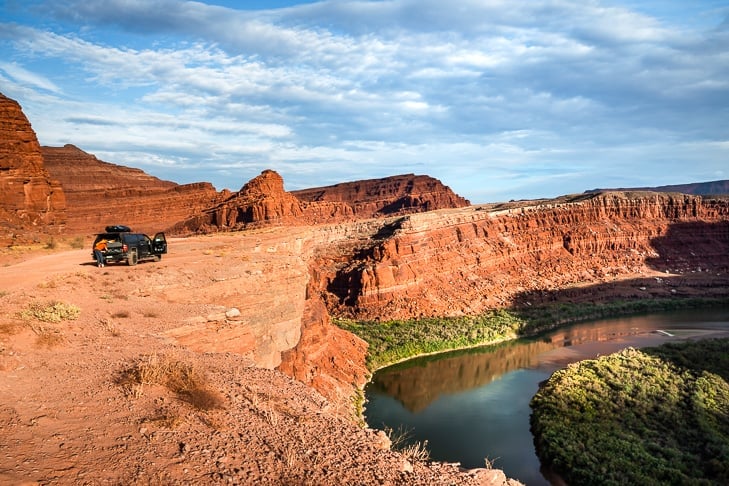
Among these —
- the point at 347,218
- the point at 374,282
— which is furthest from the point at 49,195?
the point at 347,218

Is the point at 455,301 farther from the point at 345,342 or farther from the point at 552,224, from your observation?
the point at 552,224

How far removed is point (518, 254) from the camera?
199 feet

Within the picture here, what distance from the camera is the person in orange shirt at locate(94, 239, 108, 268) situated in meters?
18.9

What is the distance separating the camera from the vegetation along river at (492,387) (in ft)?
79.6

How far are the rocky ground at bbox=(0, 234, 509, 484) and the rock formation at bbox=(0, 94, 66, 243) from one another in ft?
75.3

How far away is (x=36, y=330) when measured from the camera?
1115 centimetres

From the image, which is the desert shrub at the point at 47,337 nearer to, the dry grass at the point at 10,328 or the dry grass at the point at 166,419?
the dry grass at the point at 10,328

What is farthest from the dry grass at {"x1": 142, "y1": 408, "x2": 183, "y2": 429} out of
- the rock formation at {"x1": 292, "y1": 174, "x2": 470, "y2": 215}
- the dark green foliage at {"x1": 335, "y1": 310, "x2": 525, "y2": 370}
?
the rock formation at {"x1": 292, "y1": 174, "x2": 470, "y2": 215}

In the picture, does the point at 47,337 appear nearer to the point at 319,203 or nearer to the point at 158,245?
the point at 158,245

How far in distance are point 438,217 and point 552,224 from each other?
1663cm

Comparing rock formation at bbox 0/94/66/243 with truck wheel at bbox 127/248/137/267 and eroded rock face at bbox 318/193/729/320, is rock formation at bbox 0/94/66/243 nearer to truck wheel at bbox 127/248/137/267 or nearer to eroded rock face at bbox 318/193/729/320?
truck wheel at bbox 127/248/137/267

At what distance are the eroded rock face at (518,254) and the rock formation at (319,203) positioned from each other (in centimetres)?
949

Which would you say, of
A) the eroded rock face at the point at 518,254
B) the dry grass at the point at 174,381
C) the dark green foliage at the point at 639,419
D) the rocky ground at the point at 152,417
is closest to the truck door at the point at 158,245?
the rocky ground at the point at 152,417

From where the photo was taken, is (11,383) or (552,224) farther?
(552,224)
